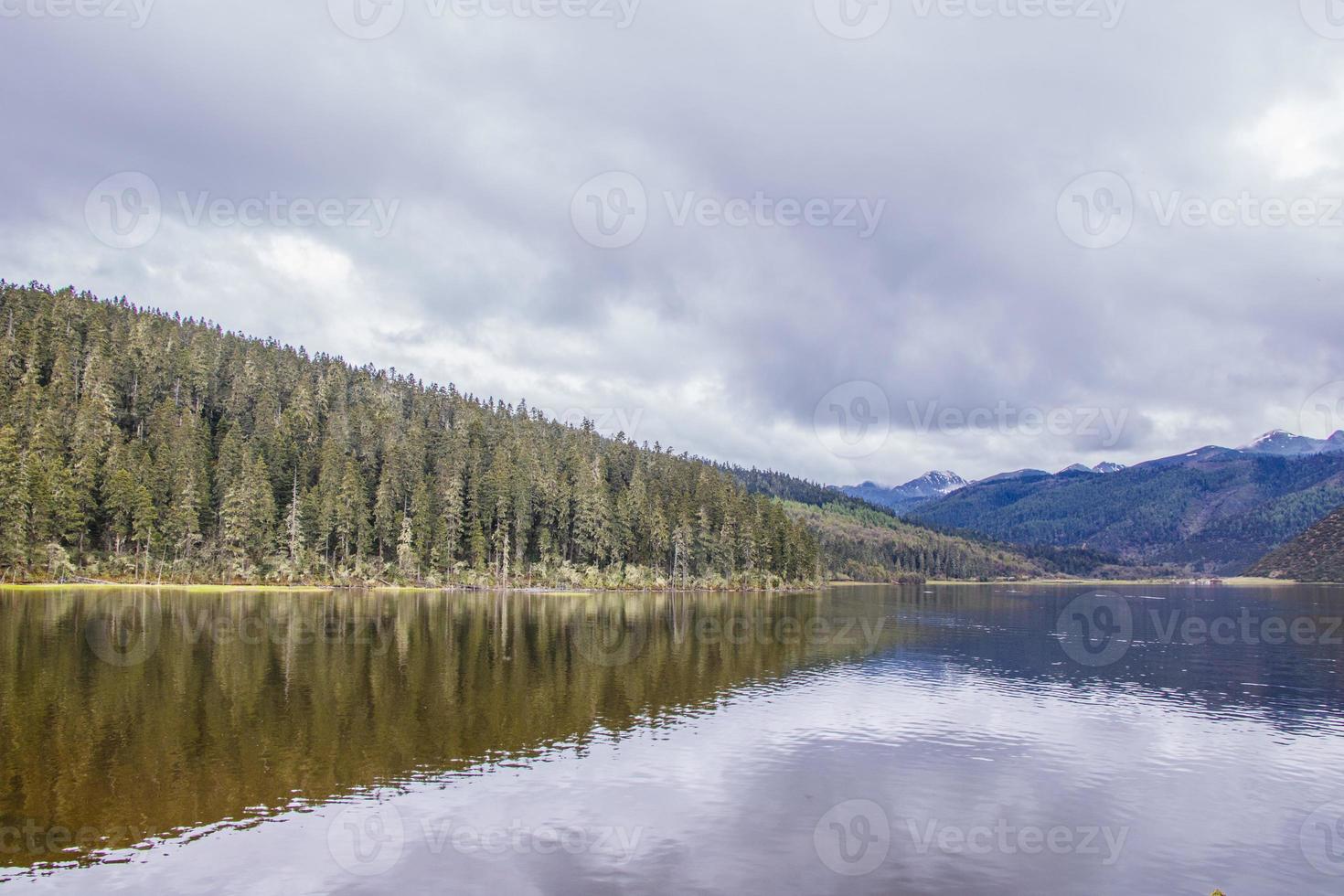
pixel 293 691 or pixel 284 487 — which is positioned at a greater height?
pixel 284 487

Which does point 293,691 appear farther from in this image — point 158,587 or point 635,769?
point 158,587

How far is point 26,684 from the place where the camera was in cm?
4162

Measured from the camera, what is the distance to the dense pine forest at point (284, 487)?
12394 cm

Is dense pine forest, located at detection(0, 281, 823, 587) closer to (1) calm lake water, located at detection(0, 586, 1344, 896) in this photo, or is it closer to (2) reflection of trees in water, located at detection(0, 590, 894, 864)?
(2) reflection of trees in water, located at detection(0, 590, 894, 864)

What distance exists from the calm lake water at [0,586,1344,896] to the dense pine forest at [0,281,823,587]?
6612 cm

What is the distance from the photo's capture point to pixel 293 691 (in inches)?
1716

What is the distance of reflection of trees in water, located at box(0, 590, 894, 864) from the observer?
1086 inches

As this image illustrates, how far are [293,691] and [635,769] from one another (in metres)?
22.8

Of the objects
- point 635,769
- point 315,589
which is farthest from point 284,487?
point 635,769

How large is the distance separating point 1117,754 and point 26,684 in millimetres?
57083

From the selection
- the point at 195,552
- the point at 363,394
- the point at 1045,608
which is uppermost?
the point at 363,394

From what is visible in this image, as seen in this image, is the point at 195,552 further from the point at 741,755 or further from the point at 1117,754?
the point at 1117,754

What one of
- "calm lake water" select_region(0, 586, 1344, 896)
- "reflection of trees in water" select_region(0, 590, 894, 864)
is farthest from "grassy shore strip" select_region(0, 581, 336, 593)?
"calm lake water" select_region(0, 586, 1344, 896)

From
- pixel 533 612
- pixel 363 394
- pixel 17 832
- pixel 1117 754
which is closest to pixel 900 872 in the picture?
pixel 1117 754
